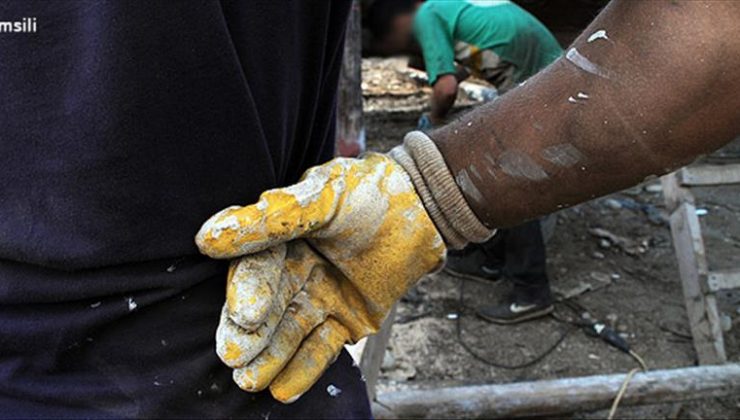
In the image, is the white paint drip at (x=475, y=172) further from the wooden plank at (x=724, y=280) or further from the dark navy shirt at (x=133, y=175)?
the wooden plank at (x=724, y=280)

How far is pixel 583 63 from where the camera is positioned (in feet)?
3.00

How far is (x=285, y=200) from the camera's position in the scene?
1.03 metres

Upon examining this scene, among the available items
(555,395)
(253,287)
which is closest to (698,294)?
(555,395)

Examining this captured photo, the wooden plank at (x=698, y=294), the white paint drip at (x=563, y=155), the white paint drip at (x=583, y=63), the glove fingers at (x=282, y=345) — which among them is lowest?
the wooden plank at (x=698, y=294)

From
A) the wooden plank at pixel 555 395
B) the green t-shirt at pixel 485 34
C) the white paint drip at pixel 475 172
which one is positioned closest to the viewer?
the white paint drip at pixel 475 172

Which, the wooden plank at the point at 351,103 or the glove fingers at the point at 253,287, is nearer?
the glove fingers at the point at 253,287

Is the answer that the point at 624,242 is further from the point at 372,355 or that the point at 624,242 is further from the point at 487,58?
the point at 372,355

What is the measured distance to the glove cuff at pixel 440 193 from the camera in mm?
1052

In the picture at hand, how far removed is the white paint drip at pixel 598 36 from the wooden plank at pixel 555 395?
193 centimetres

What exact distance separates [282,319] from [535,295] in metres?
3.22

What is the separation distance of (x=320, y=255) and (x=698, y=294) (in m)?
3.00

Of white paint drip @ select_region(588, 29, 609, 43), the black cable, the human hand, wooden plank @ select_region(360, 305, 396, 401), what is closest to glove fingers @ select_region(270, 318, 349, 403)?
the human hand

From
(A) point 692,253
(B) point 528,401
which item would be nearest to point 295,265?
(B) point 528,401

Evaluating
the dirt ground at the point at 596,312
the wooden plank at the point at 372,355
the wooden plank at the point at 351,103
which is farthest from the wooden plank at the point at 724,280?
the wooden plank at the point at 351,103
